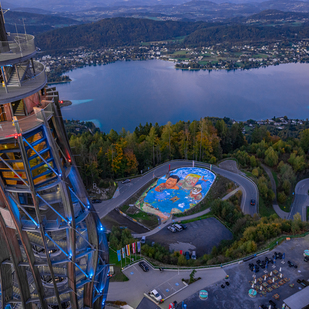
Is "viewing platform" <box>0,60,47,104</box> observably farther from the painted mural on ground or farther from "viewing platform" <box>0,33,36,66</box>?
the painted mural on ground

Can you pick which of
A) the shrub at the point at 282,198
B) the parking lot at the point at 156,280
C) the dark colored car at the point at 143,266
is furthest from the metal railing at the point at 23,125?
the shrub at the point at 282,198

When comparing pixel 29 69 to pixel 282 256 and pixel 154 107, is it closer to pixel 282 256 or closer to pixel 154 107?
pixel 282 256

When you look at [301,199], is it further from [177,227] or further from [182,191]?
[177,227]

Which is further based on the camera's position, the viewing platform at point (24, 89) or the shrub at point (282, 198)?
the shrub at point (282, 198)

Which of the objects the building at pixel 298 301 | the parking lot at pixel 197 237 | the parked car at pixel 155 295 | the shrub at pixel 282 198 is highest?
the parked car at pixel 155 295

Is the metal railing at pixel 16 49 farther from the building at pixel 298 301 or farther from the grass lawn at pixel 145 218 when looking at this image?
the grass lawn at pixel 145 218

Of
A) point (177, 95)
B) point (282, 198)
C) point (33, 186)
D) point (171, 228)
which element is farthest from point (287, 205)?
point (177, 95)

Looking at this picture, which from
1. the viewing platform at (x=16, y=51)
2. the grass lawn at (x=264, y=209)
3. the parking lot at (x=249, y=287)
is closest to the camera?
the viewing platform at (x=16, y=51)
